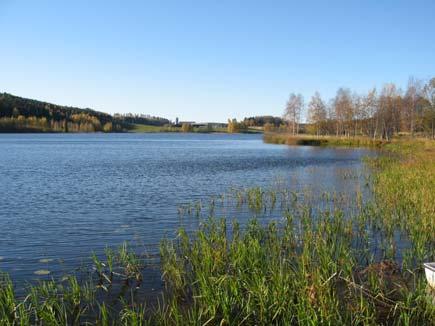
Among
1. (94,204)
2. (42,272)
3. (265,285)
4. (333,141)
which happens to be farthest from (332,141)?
(265,285)

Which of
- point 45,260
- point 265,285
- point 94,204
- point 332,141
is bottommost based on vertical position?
point 45,260

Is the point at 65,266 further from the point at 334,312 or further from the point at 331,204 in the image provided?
the point at 331,204

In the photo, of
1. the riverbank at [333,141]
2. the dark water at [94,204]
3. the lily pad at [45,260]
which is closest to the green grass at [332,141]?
the riverbank at [333,141]

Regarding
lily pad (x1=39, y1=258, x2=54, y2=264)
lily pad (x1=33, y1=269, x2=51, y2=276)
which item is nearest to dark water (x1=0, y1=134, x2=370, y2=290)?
lily pad (x1=39, y1=258, x2=54, y2=264)

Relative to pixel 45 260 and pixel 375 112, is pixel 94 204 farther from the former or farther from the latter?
pixel 375 112

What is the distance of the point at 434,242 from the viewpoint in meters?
13.0

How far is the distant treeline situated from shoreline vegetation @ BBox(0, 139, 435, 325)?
217 feet

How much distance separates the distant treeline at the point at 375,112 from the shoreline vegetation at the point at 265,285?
66.2 m

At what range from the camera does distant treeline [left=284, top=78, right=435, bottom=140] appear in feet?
255

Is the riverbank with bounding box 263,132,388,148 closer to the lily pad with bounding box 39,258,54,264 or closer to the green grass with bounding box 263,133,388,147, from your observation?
the green grass with bounding box 263,133,388,147

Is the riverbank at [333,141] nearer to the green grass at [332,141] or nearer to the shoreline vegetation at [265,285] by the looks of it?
the green grass at [332,141]

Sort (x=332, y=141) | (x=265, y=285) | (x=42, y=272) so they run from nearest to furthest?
(x=265, y=285) < (x=42, y=272) < (x=332, y=141)

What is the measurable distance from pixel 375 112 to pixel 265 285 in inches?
3735

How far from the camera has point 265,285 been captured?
8414 millimetres
